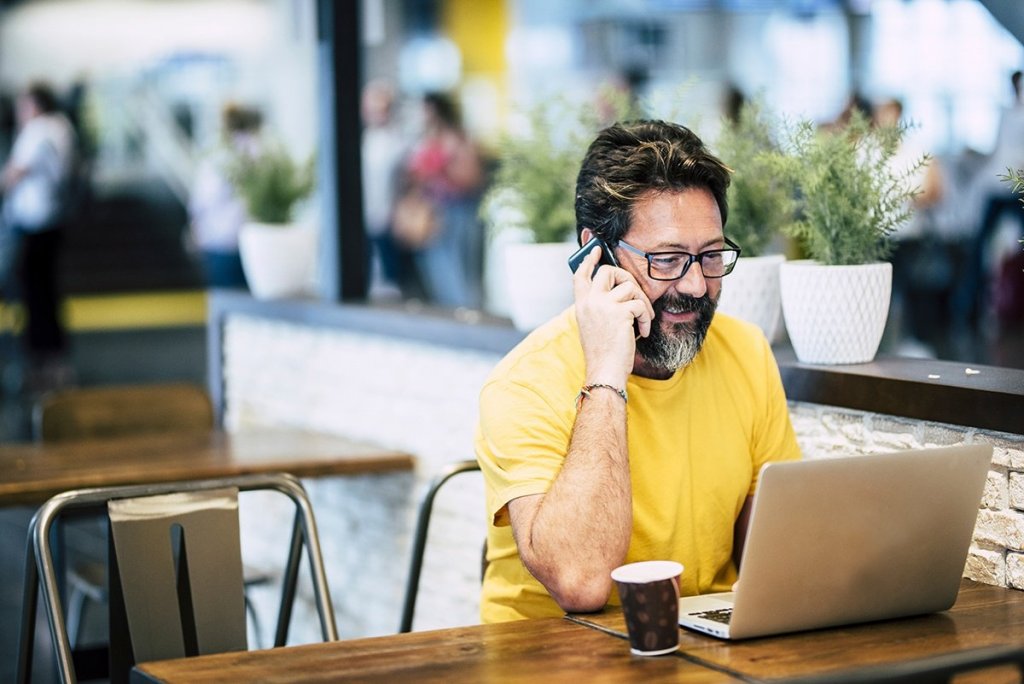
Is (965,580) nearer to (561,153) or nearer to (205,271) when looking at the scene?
(561,153)

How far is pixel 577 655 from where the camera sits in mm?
1913

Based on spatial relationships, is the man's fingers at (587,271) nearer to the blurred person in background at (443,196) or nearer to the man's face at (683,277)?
the man's face at (683,277)

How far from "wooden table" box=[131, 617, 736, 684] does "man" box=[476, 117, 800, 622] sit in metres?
0.23

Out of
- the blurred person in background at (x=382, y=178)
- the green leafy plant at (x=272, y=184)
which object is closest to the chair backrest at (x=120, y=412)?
the green leafy plant at (x=272, y=184)

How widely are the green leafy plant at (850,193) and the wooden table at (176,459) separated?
1.47 meters

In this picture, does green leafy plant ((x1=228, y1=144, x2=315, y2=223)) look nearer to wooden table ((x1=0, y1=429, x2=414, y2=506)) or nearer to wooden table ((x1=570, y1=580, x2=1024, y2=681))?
wooden table ((x1=0, y1=429, x2=414, y2=506))

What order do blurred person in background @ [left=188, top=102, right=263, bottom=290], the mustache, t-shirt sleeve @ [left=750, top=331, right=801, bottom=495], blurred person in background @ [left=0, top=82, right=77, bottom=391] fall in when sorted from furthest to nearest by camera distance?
blurred person in background @ [left=0, top=82, right=77, bottom=391] < blurred person in background @ [left=188, top=102, right=263, bottom=290] < t-shirt sleeve @ [left=750, top=331, right=801, bottom=495] < the mustache

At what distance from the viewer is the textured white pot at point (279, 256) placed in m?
4.95

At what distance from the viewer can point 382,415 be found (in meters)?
4.20

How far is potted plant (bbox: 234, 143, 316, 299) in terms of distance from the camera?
16.3 feet

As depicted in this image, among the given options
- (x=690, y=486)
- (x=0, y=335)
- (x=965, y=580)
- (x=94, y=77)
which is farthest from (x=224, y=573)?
(x=94, y=77)

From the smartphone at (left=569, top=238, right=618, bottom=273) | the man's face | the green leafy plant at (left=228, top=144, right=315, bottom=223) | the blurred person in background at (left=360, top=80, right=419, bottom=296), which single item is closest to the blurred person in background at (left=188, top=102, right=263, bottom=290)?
the blurred person in background at (left=360, top=80, right=419, bottom=296)

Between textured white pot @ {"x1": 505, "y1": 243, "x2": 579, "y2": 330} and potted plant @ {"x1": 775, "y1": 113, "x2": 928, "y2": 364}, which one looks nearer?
potted plant @ {"x1": 775, "y1": 113, "x2": 928, "y2": 364}

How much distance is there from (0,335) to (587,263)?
10.4 m
